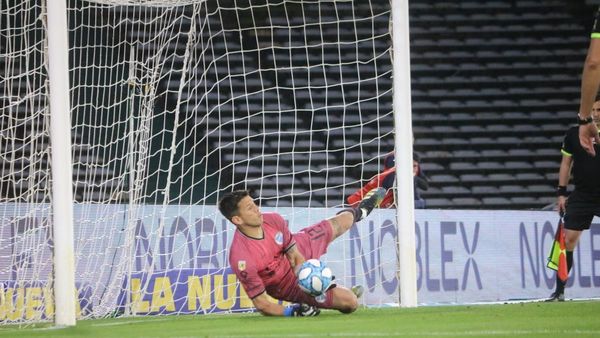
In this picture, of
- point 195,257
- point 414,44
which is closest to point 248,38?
point 414,44

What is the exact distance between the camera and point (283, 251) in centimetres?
877

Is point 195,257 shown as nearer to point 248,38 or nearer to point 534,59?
point 248,38

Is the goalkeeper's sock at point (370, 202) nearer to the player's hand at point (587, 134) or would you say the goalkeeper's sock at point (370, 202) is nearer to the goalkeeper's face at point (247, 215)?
the goalkeeper's face at point (247, 215)

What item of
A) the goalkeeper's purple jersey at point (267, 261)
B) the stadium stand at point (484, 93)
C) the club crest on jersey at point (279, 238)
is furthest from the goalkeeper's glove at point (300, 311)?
the stadium stand at point (484, 93)

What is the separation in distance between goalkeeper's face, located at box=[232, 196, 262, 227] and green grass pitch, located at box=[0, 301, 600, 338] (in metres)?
0.67

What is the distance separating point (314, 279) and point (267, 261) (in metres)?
0.58

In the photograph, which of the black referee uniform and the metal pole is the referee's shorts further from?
the metal pole

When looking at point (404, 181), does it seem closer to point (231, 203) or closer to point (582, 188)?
point (231, 203)

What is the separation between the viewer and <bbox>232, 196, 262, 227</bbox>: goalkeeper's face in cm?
854

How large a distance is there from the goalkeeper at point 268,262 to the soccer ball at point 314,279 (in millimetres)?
122

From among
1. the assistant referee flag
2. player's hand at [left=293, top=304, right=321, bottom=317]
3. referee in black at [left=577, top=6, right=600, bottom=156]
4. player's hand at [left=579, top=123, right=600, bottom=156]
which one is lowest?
player's hand at [left=293, top=304, right=321, bottom=317]

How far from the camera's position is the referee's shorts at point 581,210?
9984mm

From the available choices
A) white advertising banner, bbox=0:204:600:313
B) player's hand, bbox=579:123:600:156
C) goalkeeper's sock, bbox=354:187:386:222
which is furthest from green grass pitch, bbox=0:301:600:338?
white advertising banner, bbox=0:204:600:313

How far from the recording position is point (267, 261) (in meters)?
8.58
